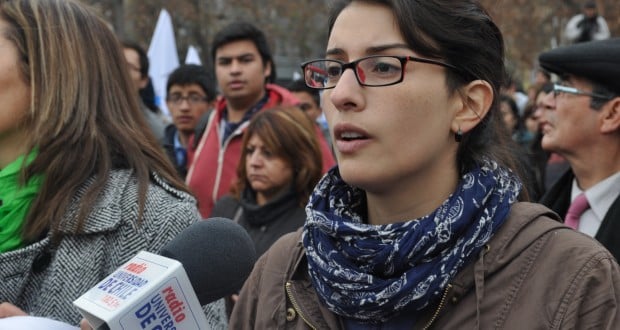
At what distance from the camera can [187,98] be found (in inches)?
314

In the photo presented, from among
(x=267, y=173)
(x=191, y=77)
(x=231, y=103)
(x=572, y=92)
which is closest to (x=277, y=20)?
(x=191, y=77)

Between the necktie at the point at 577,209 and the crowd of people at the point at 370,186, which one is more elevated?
the crowd of people at the point at 370,186

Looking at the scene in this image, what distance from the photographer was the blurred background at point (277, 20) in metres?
23.6

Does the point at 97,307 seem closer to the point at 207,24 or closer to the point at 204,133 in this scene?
the point at 204,133

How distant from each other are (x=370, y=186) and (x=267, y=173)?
297 centimetres

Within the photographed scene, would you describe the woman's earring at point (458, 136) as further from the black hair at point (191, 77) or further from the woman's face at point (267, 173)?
the black hair at point (191, 77)

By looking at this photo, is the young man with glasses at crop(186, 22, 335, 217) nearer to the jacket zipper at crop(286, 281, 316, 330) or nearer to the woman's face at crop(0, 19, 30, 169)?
the woman's face at crop(0, 19, 30, 169)

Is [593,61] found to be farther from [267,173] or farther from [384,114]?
[384,114]

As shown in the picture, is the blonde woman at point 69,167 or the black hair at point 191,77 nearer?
the blonde woman at point 69,167

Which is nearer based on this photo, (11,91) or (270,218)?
(11,91)

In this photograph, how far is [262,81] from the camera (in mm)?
6703

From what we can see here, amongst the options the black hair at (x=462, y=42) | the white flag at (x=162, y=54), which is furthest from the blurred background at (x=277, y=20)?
the black hair at (x=462, y=42)

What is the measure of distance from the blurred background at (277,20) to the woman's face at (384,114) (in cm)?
2000

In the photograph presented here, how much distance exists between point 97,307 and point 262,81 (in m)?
4.96
